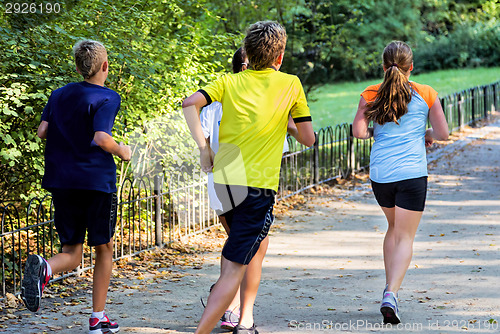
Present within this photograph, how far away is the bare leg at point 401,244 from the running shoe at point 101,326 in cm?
197

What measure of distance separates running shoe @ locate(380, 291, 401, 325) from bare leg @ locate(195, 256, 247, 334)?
1.24 m

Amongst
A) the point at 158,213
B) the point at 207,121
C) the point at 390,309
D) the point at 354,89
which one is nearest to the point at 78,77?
the point at 158,213

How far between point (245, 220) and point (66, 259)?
4.18ft

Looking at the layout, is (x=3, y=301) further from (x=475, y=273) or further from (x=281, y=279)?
(x=475, y=273)

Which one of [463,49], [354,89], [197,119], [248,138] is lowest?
[248,138]

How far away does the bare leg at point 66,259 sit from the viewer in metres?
3.93

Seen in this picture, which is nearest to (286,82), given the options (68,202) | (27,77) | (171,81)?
(68,202)

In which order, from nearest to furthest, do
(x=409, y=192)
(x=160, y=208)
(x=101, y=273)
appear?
1. (x=101, y=273)
2. (x=409, y=192)
3. (x=160, y=208)

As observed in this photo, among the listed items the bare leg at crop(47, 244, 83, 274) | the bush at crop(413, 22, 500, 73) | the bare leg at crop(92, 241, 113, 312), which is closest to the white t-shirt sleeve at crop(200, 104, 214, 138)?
the bare leg at crop(92, 241, 113, 312)

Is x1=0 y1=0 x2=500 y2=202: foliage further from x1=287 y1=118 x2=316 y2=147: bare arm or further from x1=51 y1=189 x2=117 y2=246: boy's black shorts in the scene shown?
x1=287 y1=118 x2=316 y2=147: bare arm

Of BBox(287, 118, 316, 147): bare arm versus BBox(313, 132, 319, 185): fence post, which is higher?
BBox(287, 118, 316, 147): bare arm

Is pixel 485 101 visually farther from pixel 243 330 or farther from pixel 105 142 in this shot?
pixel 105 142

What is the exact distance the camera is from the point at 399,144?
4418mm

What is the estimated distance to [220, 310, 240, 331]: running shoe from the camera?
4293mm
